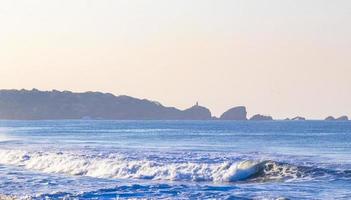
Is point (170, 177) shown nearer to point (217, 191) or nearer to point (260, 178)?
point (260, 178)

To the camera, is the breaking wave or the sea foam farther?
the sea foam

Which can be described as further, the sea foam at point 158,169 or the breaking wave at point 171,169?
the sea foam at point 158,169

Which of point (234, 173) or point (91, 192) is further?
point (234, 173)

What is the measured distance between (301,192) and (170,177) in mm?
10260

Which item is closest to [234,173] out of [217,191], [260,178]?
[260,178]

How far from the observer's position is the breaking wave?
38125 millimetres

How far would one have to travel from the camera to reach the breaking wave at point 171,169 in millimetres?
38125

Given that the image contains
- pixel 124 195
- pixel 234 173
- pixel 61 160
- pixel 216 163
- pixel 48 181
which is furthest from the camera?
pixel 61 160

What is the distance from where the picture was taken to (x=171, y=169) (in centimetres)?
4034

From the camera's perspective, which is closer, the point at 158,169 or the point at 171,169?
the point at 171,169

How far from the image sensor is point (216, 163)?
43844 millimetres

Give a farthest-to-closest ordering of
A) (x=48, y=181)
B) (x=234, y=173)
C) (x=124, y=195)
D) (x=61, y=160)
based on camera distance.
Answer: (x=61, y=160) → (x=234, y=173) → (x=48, y=181) → (x=124, y=195)

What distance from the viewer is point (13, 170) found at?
44344mm

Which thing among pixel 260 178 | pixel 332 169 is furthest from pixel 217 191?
pixel 332 169
